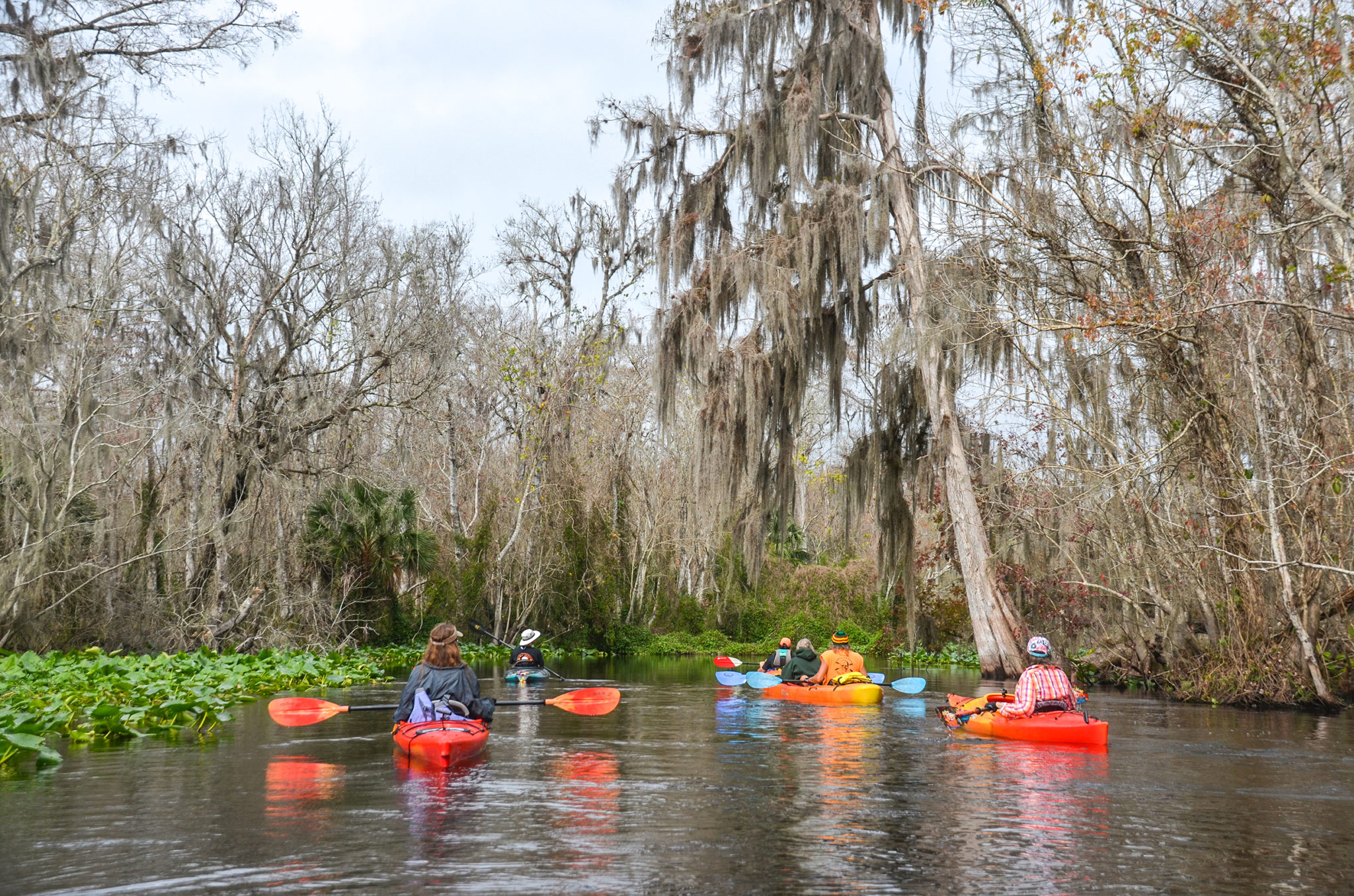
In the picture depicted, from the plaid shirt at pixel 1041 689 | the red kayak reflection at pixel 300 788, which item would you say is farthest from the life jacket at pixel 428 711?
the plaid shirt at pixel 1041 689

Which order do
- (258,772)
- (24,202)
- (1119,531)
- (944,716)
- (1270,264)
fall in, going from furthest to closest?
1. (1119,531)
2. (24,202)
3. (1270,264)
4. (944,716)
5. (258,772)

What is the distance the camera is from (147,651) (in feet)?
58.9

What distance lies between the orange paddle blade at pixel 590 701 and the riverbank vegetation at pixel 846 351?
605cm

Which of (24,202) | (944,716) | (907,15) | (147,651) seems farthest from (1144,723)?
(24,202)

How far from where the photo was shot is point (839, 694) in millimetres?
15266

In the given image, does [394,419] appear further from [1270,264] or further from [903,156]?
[1270,264]

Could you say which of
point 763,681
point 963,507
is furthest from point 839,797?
point 963,507

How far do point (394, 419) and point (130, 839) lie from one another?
2382 cm

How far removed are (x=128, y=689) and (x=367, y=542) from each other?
11275 millimetres

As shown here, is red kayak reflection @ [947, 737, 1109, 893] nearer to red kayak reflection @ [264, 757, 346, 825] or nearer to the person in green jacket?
red kayak reflection @ [264, 757, 346, 825]

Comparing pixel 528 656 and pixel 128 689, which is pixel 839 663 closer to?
pixel 528 656

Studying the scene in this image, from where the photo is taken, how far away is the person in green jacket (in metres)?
16.2

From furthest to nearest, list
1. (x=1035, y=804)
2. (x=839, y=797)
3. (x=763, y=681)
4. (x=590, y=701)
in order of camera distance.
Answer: (x=763, y=681), (x=590, y=701), (x=839, y=797), (x=1035, y=804)

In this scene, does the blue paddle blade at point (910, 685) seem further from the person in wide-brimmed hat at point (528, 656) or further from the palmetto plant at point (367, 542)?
the palmetto plant at point (367, 542)
